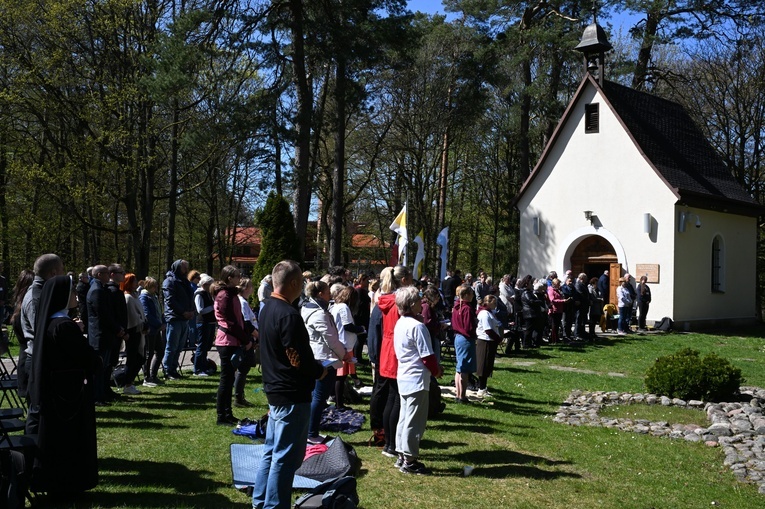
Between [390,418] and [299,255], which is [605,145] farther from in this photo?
[390,418]

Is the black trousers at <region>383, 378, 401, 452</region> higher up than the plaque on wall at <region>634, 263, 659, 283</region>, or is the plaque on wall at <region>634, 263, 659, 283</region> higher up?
the plaque on wall at <region>634, 263, 659, 283</region>

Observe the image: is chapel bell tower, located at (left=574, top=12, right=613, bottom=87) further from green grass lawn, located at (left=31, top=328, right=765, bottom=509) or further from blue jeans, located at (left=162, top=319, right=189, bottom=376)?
blue jeans, located at (left=162, top=319, right=189, bottom=376)

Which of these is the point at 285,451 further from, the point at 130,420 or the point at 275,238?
the point at 275,238

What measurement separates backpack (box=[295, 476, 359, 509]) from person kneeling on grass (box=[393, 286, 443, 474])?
137 cm

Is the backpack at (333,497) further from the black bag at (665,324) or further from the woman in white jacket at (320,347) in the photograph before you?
the black bag at (665,324)

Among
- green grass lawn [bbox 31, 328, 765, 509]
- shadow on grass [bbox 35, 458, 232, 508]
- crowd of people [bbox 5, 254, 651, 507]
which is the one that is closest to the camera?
crowd of people [bbox 5, 254, 651, 507]

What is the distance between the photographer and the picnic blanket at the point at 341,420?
836cm

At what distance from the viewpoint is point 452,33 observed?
30.4 metres

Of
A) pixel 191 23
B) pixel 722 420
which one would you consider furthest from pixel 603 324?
pixel 191 23

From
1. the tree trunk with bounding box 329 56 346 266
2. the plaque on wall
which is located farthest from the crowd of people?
the plaque on wall

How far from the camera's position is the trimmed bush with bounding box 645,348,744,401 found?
1077 cm

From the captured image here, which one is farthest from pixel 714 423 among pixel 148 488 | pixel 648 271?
pixel 648 271

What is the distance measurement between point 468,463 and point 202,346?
19.9 feet

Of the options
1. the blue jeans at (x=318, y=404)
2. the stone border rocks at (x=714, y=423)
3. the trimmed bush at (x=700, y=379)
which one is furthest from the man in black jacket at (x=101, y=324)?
the trimmed bush at (x=700, y=379)
